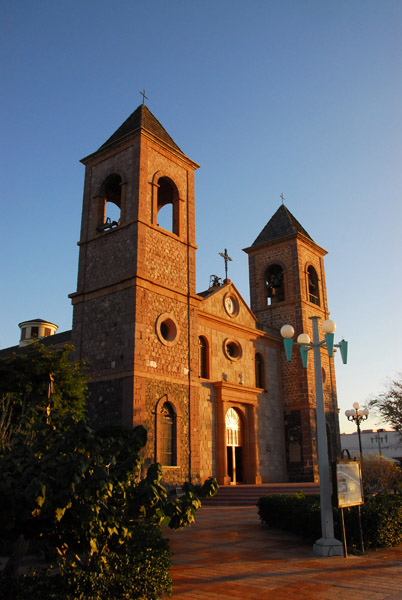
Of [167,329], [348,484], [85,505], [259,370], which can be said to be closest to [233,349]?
[259,370]

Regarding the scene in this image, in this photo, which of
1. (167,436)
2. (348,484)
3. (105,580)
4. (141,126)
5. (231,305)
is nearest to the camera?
(105,580)

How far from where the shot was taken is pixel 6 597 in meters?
5.37

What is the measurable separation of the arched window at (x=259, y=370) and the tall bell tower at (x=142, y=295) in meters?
6.81

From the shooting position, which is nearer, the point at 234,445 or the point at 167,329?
the point at 167,329

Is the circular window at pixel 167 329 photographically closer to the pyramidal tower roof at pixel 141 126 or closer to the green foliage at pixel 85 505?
the pyramidal tower roof at pixel 141 126

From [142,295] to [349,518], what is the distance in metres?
11.7

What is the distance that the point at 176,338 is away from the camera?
21.3 meters

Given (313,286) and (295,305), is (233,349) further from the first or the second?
(313,286)

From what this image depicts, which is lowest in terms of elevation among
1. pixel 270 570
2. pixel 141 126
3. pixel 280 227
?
pixel 270 570

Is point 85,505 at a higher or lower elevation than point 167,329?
lower

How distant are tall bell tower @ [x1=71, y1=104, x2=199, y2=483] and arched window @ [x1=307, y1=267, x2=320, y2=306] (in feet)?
36.2

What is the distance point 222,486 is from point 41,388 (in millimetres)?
10385

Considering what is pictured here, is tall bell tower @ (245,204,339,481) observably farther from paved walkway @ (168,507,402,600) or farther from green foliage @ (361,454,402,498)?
paved walkway @ (168,507,402,600)

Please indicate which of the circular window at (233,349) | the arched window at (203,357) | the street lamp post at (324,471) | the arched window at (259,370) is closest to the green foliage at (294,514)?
the street lamp post at (324,471)
